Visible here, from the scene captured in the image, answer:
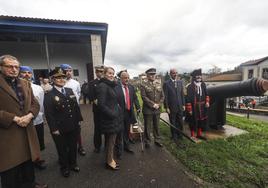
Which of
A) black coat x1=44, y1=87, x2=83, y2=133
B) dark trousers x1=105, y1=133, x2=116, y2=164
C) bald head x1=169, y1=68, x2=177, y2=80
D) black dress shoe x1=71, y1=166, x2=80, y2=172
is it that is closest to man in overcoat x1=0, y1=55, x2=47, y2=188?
black coat x1=44, y1=87, x2=83, y2=133

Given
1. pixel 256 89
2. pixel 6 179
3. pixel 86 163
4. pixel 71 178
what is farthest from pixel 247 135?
pixel 6 179

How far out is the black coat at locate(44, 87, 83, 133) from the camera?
2.34m

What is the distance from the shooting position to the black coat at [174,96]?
3756 millimetres

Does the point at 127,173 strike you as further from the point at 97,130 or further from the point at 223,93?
the point at 223,93

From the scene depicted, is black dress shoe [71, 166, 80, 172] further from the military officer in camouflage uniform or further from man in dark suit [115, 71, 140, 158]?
the military officer in camouflage uniform

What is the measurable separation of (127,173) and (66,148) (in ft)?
3.70

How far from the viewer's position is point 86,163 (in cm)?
298

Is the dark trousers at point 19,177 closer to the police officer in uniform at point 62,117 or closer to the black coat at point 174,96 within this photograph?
the police officer in uniform at point 62,117

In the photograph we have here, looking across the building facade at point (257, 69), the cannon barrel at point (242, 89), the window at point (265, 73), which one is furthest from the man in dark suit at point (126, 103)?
the window at point (265, 73)

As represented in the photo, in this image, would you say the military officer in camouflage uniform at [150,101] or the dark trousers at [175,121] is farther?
the dark trousers at [175,121]

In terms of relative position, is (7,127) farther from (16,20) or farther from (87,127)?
(16,20)

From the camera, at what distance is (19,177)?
1.96 meters

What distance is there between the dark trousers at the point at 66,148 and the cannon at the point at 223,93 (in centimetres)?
376

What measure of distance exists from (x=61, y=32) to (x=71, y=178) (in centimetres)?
803
